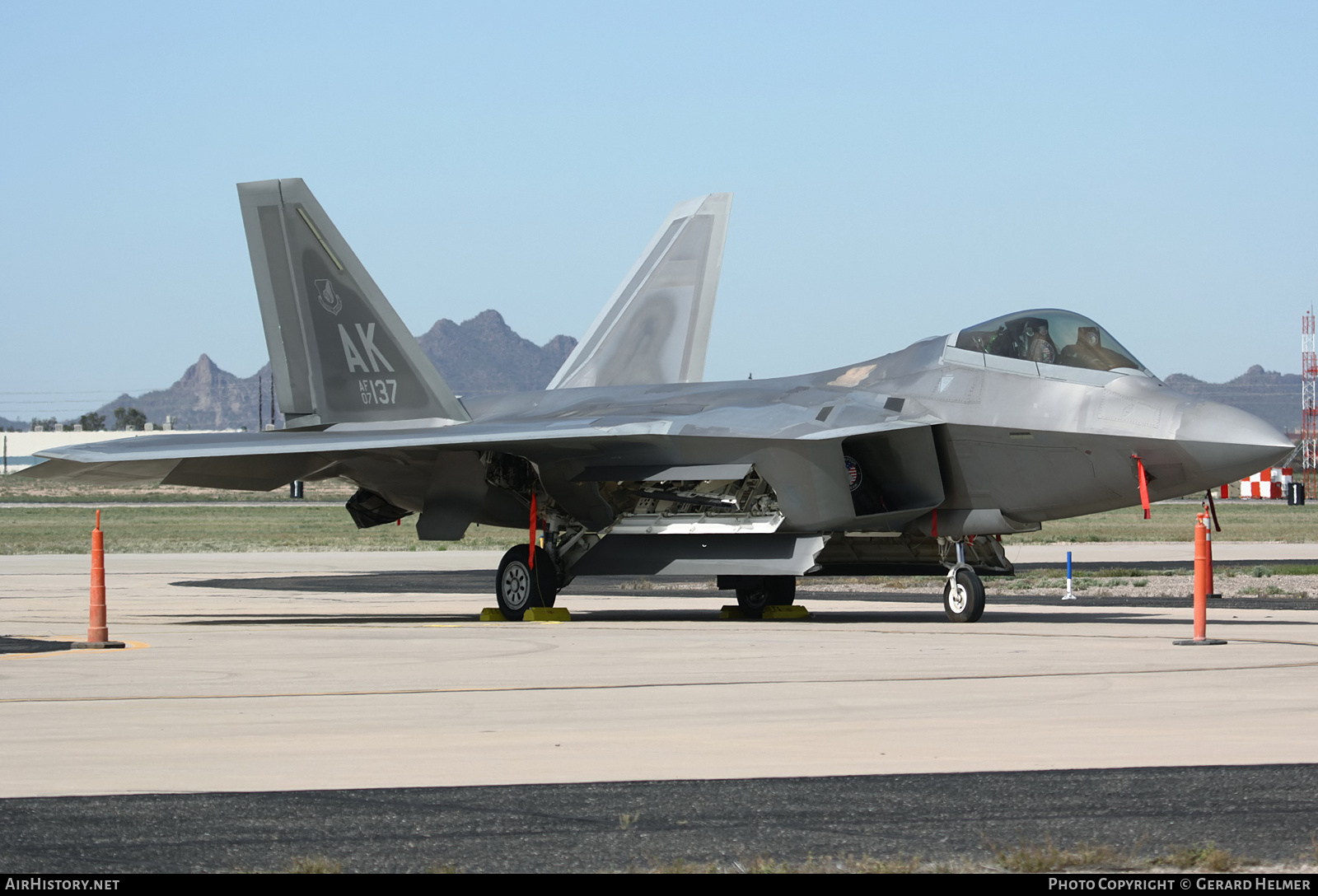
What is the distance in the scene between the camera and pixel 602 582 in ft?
77.4

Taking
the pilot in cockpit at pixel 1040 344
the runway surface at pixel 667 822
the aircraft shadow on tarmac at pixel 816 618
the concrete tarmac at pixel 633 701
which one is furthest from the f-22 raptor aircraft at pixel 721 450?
the runway surface at pixel 667 822

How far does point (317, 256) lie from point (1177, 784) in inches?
540

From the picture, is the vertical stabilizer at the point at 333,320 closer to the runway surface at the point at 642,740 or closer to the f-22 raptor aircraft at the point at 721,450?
the f-22 raptor aircraft at the point at 721,450

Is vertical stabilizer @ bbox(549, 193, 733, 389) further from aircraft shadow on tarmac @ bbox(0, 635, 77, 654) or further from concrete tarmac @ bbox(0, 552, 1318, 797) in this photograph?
aircraft shadow on tarmac @ bbox(0, 635, 77, 654)

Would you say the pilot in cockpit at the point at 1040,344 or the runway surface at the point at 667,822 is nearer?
the runway surface at the point at 667,822

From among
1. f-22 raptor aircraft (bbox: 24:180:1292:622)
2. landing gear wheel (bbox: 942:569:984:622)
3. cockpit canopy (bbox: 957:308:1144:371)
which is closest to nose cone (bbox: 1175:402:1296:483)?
f-22 raptor aircraft (bbox: 24:180:1292:622)

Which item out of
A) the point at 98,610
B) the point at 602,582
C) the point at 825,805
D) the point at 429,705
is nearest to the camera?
the point at 825,805

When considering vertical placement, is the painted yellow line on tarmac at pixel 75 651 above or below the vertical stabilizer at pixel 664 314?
below

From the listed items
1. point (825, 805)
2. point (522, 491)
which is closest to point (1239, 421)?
point (522, 491)

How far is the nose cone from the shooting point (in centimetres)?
1295

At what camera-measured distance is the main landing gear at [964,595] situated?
1412cm

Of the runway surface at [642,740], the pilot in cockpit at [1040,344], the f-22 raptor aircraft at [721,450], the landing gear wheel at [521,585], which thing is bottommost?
the landing gear wheel at [521,585]

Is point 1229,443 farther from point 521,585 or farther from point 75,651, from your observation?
point 75,651

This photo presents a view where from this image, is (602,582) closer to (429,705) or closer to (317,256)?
(317,256)
